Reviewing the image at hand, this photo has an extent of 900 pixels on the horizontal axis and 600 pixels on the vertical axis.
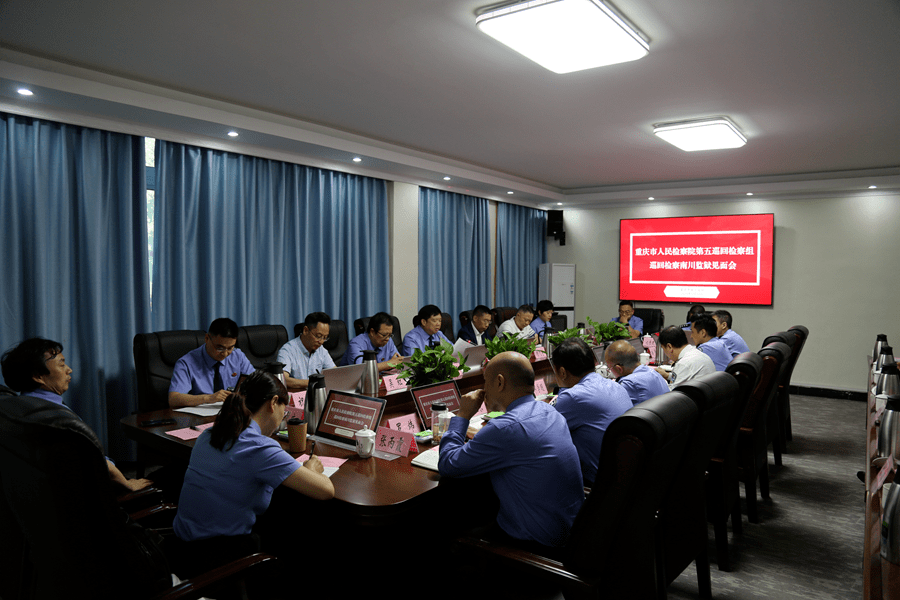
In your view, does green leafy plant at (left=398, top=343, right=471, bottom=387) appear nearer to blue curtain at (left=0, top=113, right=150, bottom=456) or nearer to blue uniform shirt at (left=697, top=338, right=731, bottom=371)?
blue curtain at (left=0, top=113, right=150, bottom=456)

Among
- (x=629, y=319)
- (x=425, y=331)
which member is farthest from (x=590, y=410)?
(x=629, y=319)

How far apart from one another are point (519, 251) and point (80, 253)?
625cm

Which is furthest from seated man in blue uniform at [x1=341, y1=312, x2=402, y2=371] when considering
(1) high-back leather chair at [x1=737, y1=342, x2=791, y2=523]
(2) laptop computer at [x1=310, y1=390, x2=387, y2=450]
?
(1) high-back leather chair at [x1=737, y1=342, x2=791, y2=523]

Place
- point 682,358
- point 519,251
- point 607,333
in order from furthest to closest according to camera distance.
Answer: point 519,251 → point 607,333 → point 682,358

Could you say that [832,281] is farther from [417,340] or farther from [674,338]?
[417,340]

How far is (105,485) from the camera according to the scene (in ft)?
4.68

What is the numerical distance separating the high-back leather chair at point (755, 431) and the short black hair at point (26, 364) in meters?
3.78

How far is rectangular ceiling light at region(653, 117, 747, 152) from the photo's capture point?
480cm

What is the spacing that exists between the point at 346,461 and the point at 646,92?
3344mm

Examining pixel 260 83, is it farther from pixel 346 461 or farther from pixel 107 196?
pixel 346 461

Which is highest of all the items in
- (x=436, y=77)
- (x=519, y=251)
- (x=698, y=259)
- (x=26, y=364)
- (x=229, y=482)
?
(x=436, y=77)

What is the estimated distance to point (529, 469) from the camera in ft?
6.59

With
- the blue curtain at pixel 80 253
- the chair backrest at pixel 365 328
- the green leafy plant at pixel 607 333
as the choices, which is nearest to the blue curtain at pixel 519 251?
the chair backrest at pixel 365 328

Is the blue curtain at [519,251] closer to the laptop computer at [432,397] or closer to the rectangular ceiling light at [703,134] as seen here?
the rectangular ceiling light at [703,134]
